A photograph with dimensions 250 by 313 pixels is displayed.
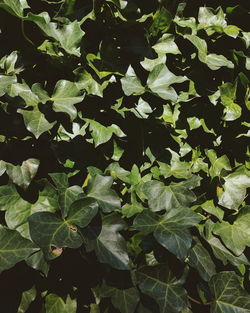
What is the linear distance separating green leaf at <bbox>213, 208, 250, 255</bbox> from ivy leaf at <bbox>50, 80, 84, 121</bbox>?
35.4 inches

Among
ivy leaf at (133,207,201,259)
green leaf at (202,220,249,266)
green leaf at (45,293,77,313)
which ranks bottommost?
green leaf at (45,293,77,313)

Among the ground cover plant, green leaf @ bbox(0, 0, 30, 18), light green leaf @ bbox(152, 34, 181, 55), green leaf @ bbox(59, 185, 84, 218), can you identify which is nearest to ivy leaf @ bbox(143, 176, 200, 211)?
the ground cover plant

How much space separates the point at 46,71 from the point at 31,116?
12.0 inches

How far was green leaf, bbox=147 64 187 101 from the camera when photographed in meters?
1.42

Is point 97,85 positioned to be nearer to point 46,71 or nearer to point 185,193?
point 46,71

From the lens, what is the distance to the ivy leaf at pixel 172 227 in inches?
48.1

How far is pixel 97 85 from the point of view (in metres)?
1.46

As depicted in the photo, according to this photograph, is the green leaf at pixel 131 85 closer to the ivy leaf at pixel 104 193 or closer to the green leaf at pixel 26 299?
the ivy leaf at pixel 104 193

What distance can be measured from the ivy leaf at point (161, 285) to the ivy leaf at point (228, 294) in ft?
0.56

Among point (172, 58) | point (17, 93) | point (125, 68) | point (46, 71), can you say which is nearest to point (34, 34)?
point (46, 71)

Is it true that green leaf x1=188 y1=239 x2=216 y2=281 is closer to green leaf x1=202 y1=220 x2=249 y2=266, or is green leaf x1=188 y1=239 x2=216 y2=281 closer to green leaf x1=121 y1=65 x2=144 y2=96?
green leaf x1=202 y1=220 x2=249 y2=266

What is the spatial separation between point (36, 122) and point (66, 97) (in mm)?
161

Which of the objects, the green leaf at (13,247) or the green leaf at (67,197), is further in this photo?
the green leaf at (67,197)

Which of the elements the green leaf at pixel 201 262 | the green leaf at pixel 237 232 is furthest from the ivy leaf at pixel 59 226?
the green leaf at pixel 237 232
